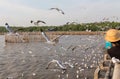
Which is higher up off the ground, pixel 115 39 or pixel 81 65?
pixel 115 39

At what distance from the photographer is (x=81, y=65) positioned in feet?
86.3

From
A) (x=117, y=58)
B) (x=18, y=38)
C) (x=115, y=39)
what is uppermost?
(x=115, y=39)

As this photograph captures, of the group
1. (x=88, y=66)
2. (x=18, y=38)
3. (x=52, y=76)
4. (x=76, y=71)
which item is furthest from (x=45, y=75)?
(x=18, y=38)

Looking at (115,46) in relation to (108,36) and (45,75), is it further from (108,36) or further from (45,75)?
(45,75)

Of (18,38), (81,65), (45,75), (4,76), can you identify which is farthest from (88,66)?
(18,38)

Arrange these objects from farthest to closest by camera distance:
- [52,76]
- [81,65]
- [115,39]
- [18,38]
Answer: [18,38] < [81,65] < [52,76] < [115,39]

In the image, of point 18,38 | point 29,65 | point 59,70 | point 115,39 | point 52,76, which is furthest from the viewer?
point 18,38

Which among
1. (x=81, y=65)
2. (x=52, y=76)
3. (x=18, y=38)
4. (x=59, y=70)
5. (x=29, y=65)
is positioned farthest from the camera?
(x=18, y=38)

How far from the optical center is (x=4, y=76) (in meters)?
23.1

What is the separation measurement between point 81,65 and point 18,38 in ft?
104

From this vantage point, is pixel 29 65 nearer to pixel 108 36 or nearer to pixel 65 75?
pixel 65 75

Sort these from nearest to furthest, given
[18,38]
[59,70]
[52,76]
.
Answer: [52,76], [59,70], [18,38]

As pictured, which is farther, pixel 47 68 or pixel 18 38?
pixel 18 38

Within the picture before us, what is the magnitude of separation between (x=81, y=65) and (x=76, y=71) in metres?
2.98
